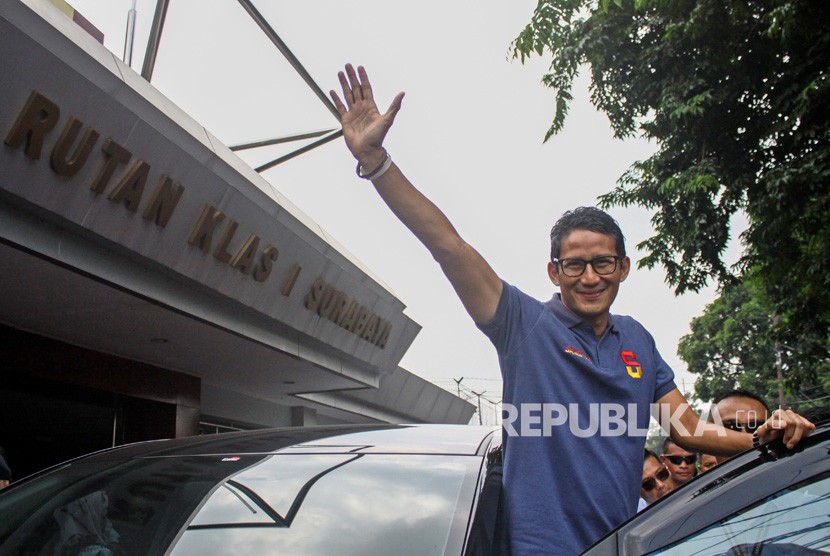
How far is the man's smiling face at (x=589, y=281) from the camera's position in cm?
219

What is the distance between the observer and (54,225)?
22.2ft

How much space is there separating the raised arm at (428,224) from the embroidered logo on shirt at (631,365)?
41 cm

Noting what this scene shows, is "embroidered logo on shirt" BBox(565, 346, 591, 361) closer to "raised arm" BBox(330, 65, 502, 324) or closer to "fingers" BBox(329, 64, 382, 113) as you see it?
"raised arm" BBox(330, 65, 502, 324)

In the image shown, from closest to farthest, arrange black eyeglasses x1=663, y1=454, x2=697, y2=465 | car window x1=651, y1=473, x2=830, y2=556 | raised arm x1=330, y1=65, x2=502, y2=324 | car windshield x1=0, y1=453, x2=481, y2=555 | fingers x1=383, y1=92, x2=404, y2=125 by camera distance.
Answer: car window x1=651, y1=473, x2=830, y2=556 → car windshield x1=0, y1=453, x2=481, y2=555 → raised arm x1=330, y1=65, x2=502, y2=324 → fingers x1=383, y1=92, x2=404, y2=125 → black eyeglasses x1=663, y1=454, x2=697, y2=465

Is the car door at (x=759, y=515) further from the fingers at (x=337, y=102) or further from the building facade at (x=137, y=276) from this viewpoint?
the building facade at (x=137, y=276)

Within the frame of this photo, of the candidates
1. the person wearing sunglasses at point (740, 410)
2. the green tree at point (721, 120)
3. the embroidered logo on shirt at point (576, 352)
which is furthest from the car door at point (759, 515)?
the green tree at point (721, 120)

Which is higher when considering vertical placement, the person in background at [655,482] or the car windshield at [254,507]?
the person in background at [655,482]

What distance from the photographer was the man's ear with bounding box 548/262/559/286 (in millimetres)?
2295

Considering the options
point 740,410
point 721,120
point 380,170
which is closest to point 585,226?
point 380,170

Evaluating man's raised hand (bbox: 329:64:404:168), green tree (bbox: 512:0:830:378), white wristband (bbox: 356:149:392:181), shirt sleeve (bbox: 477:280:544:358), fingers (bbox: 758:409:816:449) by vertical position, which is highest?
green tree (bbox: 512:0:830:378)

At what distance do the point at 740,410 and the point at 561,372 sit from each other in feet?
5.21

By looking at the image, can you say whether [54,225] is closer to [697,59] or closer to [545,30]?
[545,30]

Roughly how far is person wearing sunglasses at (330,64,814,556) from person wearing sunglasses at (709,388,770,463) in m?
1.00

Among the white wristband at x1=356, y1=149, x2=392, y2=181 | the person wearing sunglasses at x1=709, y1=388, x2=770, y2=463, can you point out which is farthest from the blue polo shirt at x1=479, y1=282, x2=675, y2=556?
the person wearing sunglasses at x1=709, y1=388, x2=770, y2=463
